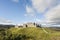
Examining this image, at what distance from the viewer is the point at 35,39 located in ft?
357

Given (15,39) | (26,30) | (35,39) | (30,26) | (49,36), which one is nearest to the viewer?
(15,39)

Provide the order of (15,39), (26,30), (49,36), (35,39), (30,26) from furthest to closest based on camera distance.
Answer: (30,26) < (26,30) < (49,36) < (35,39) < (15,39)

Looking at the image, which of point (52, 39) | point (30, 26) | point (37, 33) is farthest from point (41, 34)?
point (30, 26)

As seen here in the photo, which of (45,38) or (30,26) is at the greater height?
(30,26)

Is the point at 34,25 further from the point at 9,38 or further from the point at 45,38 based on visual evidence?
the point at 9,38

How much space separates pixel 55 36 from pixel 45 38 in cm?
1051

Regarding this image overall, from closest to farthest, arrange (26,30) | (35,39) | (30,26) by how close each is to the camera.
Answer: (35,39) < (26,30) < (30,26)

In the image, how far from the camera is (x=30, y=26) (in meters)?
142

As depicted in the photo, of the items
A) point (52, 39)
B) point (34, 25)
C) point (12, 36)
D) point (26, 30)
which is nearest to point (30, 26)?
point (34, 25)

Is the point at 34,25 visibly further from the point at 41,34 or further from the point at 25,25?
the point at 41,34

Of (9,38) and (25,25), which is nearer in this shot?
(9,38)

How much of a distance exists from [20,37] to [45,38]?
2385 centimetres

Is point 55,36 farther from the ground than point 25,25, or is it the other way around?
point 25,25

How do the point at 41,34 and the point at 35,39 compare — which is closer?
the point at 35,39
